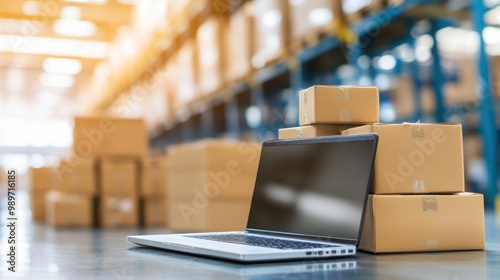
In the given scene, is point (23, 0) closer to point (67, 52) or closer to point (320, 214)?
point (67, 52)

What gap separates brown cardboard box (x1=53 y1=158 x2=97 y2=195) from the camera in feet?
20.4

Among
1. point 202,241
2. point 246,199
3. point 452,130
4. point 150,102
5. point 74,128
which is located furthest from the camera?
point 150,102

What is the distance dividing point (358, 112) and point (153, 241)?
108 cm

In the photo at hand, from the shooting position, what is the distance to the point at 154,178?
6.33 metres

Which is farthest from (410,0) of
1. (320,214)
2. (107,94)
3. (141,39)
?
(107,94)

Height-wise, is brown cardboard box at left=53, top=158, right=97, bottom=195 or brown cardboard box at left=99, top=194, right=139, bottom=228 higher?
brown cardboard box at left=53, top=158, right=97, bottom=195

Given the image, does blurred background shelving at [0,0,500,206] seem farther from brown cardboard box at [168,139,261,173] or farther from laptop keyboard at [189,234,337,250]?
laptop keyboard at [189,234,337,250]

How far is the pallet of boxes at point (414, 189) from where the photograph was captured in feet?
8.96

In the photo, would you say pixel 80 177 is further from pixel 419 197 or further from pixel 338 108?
pixel 419 197

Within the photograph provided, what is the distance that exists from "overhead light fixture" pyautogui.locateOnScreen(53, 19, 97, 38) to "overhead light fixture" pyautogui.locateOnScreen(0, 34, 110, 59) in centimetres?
40

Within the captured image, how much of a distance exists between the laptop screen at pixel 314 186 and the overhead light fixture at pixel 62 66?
12.5 metres

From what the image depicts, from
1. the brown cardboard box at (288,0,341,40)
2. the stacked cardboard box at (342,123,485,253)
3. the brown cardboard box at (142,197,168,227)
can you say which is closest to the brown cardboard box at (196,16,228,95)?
the brown cardboard box at (288,0,341,40)

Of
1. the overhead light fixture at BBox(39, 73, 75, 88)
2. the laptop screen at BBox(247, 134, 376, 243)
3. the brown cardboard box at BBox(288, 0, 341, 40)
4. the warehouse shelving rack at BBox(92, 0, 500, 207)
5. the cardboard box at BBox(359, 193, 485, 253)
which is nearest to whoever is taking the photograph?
the laptop screen at BBox(247, 134, 376, 243)

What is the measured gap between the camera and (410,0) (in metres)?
5.27
